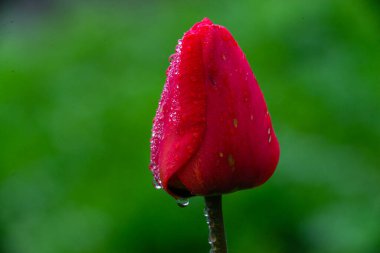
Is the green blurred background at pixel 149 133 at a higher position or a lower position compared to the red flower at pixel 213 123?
lower

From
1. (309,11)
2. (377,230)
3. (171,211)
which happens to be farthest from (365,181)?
Answer: (309,11)

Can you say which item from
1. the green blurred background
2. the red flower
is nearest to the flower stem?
the red flower

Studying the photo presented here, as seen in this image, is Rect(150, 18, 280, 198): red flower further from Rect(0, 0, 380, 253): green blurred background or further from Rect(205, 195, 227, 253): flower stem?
Rect(0, 0, 380, 253): green blurred background

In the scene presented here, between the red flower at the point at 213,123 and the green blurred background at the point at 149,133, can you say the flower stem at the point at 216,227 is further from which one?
the green blurred background at the point at 149,133

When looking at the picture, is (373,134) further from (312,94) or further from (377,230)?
(377,230)

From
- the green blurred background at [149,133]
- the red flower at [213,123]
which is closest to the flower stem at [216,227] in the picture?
the red flower at [213,123]

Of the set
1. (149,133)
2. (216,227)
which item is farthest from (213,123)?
(149,133)
